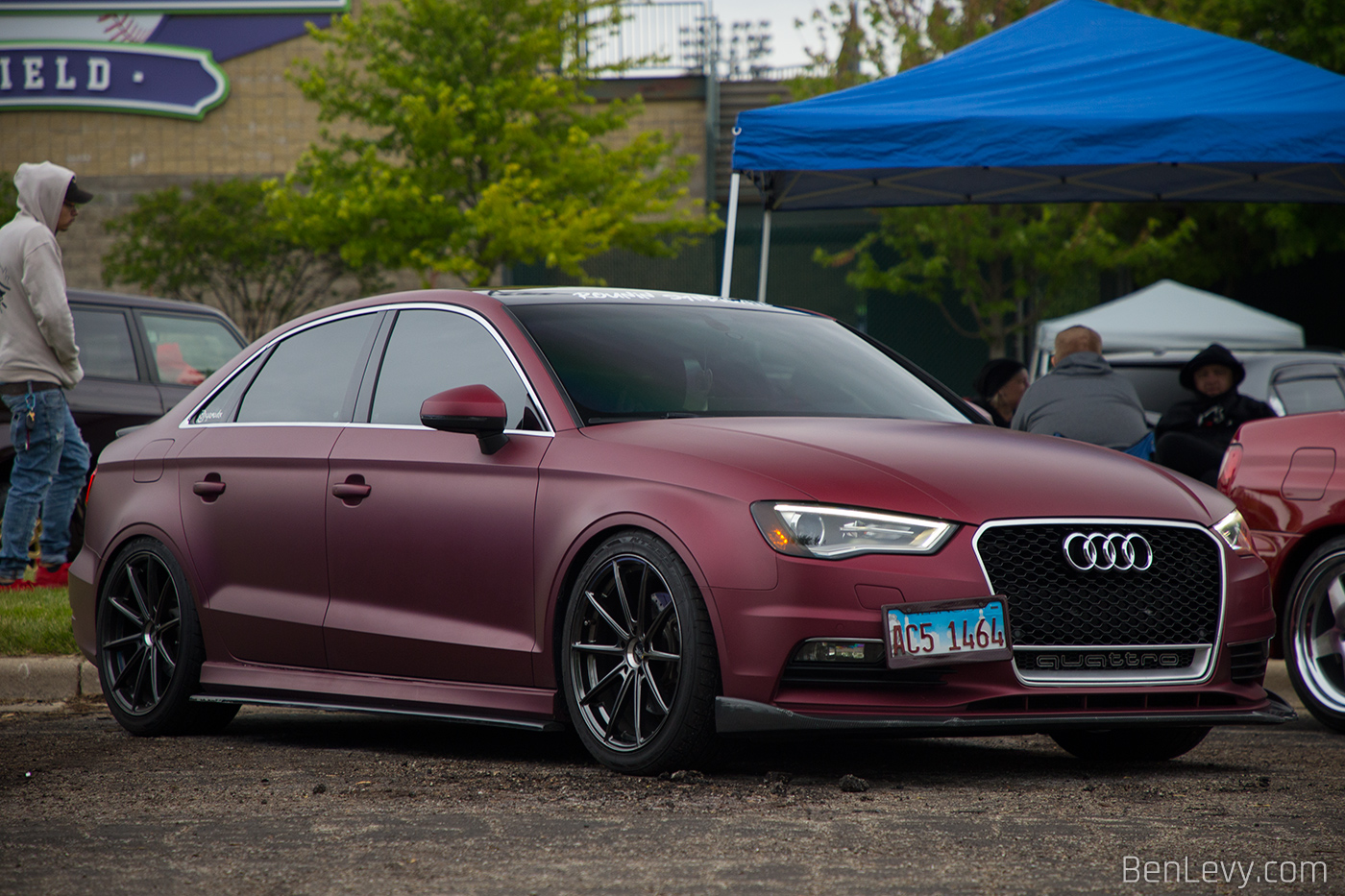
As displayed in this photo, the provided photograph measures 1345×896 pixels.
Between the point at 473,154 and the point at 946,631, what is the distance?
18.9 m

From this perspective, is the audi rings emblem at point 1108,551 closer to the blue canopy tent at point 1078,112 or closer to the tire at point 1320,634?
the tire at point 1320,634

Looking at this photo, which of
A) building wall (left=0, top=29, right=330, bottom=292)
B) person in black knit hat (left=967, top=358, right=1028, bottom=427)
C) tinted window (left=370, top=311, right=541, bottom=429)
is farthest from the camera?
building wall (left=0, top=29, right=330, bottom=292)

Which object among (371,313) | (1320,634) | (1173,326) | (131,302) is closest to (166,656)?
(371,313)

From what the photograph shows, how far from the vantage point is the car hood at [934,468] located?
464 cm

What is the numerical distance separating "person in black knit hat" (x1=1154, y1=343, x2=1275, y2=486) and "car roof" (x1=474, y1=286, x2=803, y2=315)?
196 inches

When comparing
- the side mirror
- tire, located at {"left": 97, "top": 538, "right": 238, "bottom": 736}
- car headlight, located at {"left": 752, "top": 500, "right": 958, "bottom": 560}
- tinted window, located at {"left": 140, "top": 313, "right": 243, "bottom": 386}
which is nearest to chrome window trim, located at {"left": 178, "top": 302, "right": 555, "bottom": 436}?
the side mirror

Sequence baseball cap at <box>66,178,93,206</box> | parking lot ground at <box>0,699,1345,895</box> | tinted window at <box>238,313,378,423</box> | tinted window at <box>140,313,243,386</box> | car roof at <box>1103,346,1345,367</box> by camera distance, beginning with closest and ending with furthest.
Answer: parking lot ground at <box>0,699,1345,895</box> → tinted window at <box>238,313,378,423</box> → baseball cap at <box>66,178,93,206</box> → tinted window at <box>140,313,243,386</box> → car roof at <box>1103,346,1345,367</box>

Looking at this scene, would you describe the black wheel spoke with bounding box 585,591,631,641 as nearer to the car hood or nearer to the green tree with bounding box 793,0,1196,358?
the car hood

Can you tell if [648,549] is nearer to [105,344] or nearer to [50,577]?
[50,577]

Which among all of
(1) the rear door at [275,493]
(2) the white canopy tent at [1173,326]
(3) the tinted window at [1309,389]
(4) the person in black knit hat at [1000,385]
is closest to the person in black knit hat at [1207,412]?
(4) the person in black knit hat at [1000,385]

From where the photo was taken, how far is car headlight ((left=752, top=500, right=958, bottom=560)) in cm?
453

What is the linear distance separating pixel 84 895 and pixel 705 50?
29.4m

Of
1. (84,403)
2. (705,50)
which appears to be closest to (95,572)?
(84,403)

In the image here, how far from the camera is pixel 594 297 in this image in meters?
5.98
